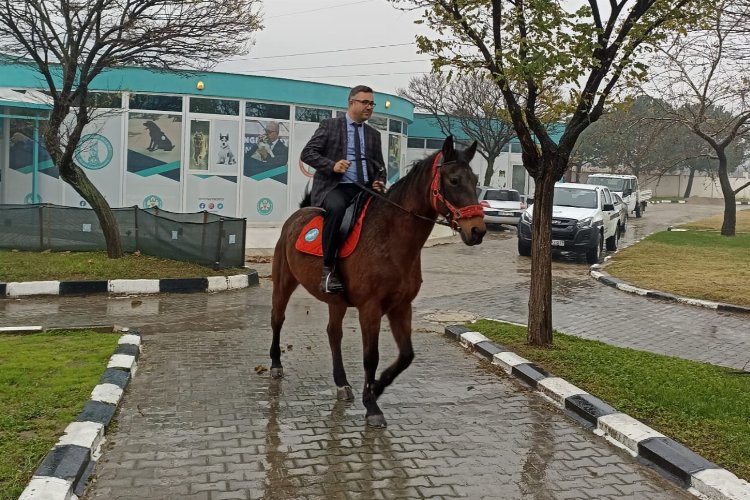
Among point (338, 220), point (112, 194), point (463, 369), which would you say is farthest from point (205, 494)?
point (112, 194)

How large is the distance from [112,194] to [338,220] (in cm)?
2009

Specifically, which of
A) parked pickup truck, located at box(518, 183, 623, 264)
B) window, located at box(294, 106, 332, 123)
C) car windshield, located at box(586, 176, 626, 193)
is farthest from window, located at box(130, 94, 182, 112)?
car windshield, located at box(586, 176, 626, 193)

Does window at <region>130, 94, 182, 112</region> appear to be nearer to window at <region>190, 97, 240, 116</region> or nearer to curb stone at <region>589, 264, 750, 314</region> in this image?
window at <region>190, 97, 240, 116</region>

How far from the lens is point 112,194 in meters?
24.4

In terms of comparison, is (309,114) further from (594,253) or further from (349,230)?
(349,230)

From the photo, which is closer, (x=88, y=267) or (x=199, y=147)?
(x=88, y=267)

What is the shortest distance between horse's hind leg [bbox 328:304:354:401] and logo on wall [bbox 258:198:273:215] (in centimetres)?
1954

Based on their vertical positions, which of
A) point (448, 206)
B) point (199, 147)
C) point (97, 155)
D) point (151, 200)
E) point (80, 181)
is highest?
point (199, 147)

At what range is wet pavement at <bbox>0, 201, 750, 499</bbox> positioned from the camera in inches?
185

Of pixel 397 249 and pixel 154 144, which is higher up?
pixel 154 144

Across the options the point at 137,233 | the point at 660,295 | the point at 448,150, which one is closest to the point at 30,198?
the point at 137,233

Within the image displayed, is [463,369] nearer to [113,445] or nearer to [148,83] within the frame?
[113,445]

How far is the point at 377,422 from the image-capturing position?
5.80m

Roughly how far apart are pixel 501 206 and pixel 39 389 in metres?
25.8
